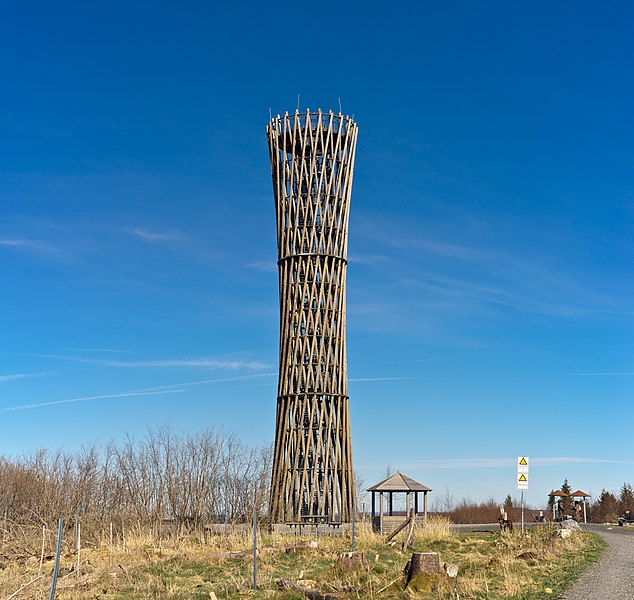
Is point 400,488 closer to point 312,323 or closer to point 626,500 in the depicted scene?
point 312,323

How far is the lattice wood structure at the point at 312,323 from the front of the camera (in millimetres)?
28719

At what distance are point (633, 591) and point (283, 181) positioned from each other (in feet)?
69.2

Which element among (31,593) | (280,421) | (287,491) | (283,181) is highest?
(283,181)

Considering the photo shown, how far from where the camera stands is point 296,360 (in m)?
29.2

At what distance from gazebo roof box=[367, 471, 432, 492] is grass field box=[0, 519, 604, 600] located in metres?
3.67

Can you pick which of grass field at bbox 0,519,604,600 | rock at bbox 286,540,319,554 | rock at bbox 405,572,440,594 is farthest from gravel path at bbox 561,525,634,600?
rock at bbox 286,540,319,554

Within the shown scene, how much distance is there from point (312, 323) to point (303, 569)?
13.0 m

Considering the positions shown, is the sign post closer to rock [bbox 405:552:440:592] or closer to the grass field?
the grass field

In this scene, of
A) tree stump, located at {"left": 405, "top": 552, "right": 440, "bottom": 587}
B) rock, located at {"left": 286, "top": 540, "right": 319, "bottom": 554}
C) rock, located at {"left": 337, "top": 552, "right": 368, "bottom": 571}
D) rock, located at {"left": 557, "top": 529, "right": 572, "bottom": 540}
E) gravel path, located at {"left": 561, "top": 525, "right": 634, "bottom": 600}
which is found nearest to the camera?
gravel path, located at {"left": 561, "top": 525, "right": 634, "bottom": 600}

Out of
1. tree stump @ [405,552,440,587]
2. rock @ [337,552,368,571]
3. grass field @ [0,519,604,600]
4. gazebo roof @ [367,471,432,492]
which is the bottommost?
grass field @ [0,519,604,600]

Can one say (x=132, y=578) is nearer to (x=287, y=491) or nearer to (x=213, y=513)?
(x=287, y=491)

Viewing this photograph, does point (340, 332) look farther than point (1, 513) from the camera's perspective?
No

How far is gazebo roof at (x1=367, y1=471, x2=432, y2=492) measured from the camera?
2928 cm

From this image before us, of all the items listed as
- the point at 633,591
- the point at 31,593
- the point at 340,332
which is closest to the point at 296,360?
the point at 340,332
